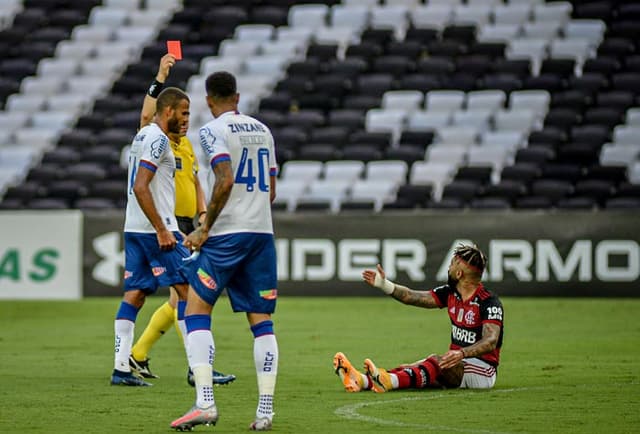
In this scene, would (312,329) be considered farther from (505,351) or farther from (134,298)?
(134,298)

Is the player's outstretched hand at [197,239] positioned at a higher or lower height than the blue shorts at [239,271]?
higher

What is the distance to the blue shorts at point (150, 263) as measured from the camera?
11070 mm

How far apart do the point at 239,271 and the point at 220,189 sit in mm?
627

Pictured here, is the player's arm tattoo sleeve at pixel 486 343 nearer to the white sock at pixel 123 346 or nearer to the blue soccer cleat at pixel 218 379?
the blue soccer cleat at pixel 218 379

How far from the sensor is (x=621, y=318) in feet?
60.2

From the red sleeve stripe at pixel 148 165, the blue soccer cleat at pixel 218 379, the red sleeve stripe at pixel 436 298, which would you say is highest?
the red sleeve stripe at pixel 148 165

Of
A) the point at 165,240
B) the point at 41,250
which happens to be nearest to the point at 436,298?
the point at 165,240

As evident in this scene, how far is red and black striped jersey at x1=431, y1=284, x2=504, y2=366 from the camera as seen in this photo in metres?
10.5

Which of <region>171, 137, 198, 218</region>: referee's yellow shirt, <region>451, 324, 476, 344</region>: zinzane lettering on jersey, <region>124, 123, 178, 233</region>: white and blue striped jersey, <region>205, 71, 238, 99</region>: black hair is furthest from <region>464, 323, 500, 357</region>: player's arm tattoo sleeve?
<region>171, 137, 198, 218</region>: referee's yellow shirt

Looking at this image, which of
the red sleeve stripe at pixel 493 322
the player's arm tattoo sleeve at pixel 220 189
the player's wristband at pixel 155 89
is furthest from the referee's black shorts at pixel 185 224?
the player's arm tattoo sleeve at pixel 220 189

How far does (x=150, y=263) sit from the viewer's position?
37.0 ft

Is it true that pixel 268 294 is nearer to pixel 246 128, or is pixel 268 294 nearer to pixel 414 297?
pixel 246 128

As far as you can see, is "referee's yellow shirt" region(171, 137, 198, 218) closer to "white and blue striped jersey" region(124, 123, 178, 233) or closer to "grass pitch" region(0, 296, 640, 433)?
"white and blue striped jersey" region(124, 123, 178, 233)

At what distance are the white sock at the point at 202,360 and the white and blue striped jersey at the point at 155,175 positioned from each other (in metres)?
2.42
